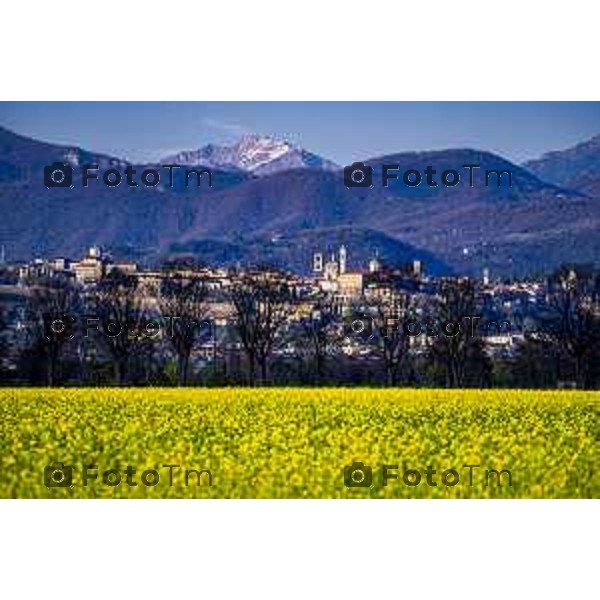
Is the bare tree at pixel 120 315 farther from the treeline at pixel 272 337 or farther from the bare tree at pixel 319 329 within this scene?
the bare tree at pixel 319 329

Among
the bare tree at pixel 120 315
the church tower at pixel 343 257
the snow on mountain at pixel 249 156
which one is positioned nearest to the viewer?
the snow on mountain at pixel 249 156

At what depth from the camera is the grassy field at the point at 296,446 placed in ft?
47.1

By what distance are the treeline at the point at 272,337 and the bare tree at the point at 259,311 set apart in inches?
1.0

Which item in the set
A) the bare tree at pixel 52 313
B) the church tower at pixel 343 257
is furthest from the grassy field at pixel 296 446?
the church tower at pixel 343 257

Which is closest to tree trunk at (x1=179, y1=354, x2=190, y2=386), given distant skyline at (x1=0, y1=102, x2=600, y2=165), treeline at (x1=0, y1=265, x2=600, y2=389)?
treeline at (x1=0, y1=265, x2=600, y2=389)

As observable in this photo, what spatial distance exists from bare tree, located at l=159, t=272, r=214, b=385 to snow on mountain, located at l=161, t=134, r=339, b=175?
221 centimetres

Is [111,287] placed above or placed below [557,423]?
above

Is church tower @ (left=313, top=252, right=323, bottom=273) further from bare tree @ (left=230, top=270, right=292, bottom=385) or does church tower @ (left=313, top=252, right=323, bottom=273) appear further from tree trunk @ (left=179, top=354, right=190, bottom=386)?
tree trunk @ (left=179, top=354, right=190, bottom=386)

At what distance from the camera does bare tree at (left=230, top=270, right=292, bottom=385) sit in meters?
19.8
